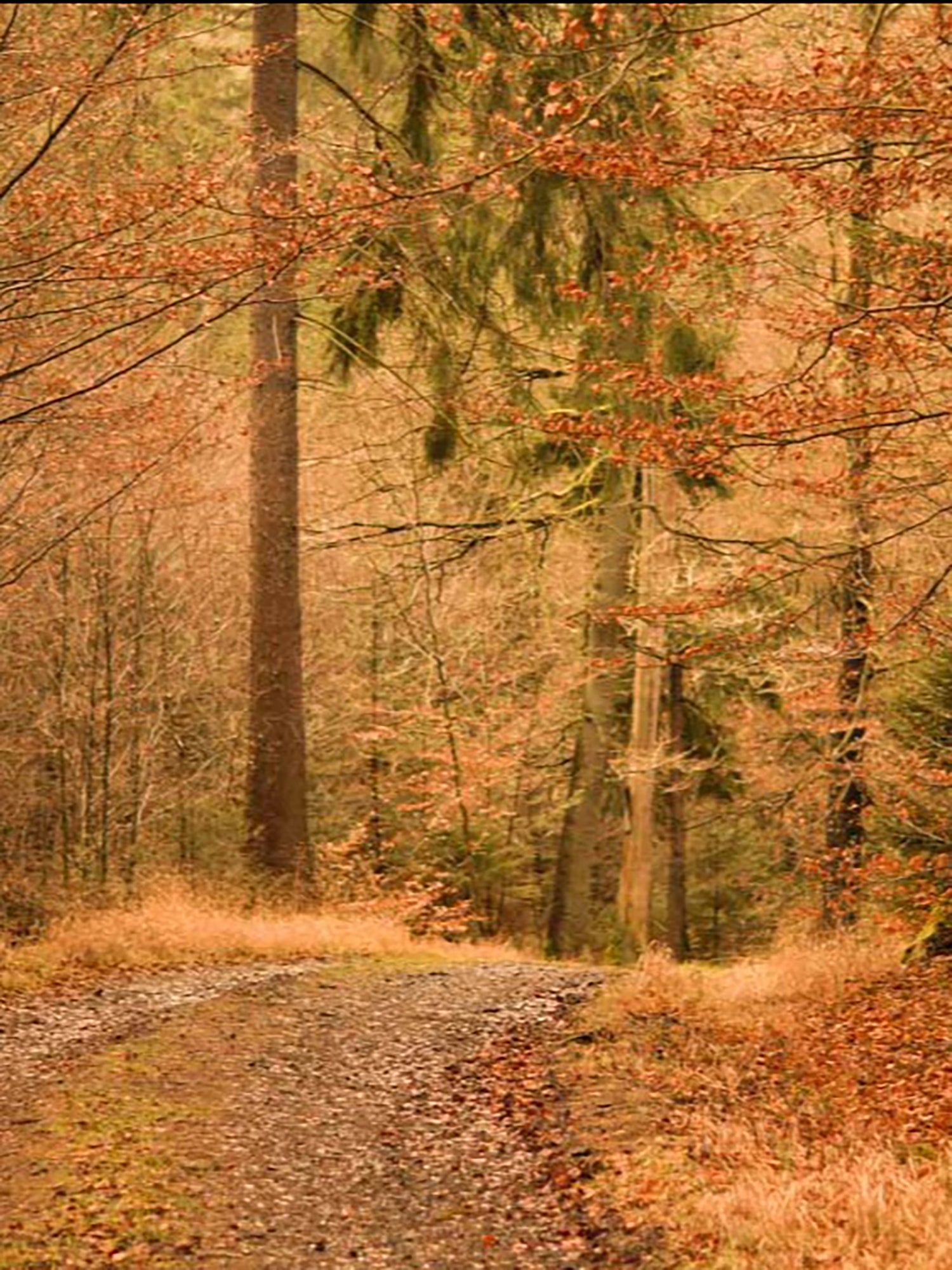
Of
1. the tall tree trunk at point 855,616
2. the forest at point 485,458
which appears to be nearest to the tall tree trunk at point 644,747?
the forest at point 485,458

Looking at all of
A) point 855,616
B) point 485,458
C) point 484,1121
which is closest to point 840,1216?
point 484,1121

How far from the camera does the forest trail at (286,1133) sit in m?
6.48

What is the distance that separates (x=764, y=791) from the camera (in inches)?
965

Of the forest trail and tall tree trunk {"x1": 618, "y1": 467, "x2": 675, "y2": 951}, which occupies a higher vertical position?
tall tree trunk {"x1": 618, "y1": 467, "x2": 675, "y2": 951}

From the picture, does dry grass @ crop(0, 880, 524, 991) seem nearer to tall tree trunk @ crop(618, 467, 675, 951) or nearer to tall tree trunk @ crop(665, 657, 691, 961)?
tall tree trunk @ crop(618, 467, 675, 951)

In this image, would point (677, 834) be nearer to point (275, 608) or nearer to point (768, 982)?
point (275, 608)

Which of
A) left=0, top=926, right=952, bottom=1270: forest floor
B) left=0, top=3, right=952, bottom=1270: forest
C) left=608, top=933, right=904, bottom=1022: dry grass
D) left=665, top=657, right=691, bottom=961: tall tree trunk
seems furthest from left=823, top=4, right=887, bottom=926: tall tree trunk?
left=665, top=657, right=691, bottom=961: tall tree trunk

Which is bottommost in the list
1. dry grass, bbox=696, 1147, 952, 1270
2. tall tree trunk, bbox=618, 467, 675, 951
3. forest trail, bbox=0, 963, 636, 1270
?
forest trail, bbox=0, 963, 636, 1270

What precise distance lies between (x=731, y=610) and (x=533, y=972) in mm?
5540

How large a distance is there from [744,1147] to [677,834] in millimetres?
17737

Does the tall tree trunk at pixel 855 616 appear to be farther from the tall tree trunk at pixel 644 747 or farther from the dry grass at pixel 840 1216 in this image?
the dry grass at pixel 840 1216

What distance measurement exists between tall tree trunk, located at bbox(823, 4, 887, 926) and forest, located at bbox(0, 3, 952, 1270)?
11cm

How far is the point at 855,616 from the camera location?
41.2ft

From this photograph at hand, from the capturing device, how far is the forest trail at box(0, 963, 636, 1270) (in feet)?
21.3
